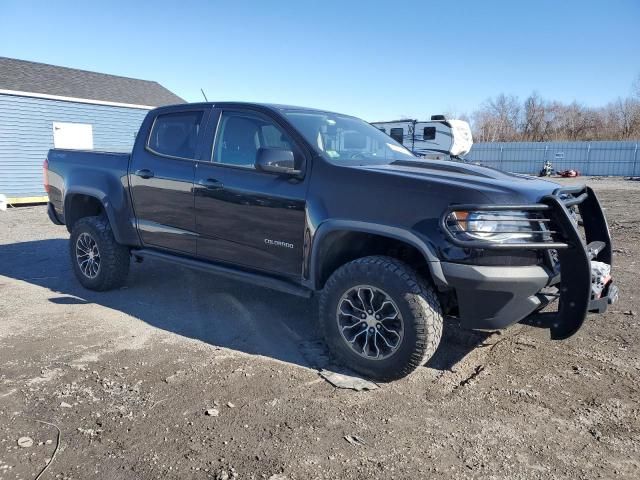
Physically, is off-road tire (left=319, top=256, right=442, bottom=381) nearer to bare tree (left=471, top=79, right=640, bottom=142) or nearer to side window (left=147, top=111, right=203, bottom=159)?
side window (left=147, top=111, right=203, bottom=159)

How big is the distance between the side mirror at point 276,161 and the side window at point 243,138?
331 mm

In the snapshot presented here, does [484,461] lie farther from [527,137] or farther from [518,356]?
[527,137]

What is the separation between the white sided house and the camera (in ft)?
47.1

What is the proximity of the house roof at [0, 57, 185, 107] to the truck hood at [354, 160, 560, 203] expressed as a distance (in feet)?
46.3

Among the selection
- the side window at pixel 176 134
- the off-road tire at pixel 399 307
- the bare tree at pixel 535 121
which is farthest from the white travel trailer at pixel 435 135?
the bare tree at pixel 535 121

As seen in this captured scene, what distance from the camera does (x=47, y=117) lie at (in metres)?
15.1

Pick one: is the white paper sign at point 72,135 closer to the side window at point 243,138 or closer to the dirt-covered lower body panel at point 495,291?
the side window at point 243,138

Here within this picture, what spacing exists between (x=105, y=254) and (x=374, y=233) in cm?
334

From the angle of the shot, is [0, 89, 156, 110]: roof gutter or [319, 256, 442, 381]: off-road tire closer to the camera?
[319, 256, 442, 381]: off-road tire

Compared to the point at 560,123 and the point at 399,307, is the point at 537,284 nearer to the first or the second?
the point at 399,307

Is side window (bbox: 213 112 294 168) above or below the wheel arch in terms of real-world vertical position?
above

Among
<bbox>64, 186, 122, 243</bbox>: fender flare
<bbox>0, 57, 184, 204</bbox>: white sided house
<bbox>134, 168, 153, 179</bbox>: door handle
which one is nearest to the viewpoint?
<bbox>134, 168, 153, 179</bbox>: door handle

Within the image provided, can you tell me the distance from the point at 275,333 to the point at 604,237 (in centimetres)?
282

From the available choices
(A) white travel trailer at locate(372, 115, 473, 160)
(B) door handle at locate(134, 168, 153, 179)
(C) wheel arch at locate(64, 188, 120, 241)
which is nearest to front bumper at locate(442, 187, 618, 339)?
(B) door handle at locate(134, 168, 153, 179)
